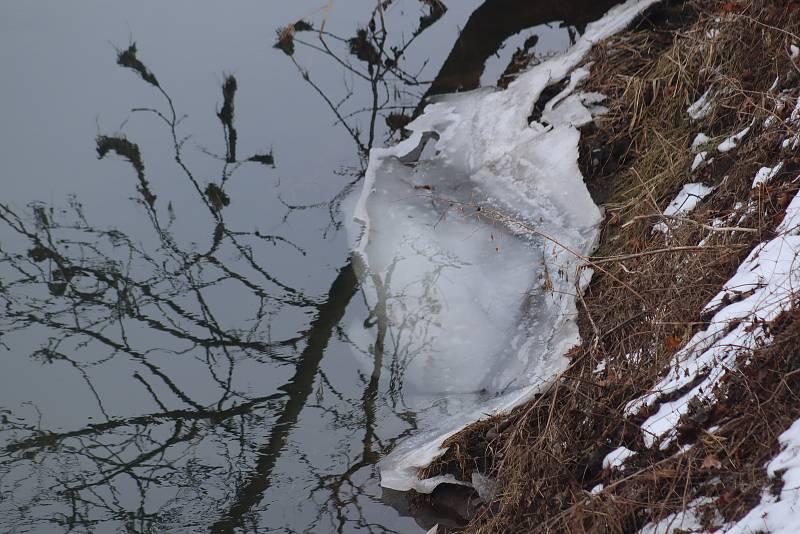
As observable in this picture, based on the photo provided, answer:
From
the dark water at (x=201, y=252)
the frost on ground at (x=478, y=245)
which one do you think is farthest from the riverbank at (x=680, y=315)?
the dark water at (x=201, y=252)

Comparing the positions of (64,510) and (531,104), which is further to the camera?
(531,104)

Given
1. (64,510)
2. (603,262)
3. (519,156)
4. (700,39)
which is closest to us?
(64,510)

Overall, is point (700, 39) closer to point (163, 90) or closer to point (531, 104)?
point (531, 104)

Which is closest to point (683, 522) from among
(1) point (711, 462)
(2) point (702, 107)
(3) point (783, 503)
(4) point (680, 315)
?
(1) point (711, 462)

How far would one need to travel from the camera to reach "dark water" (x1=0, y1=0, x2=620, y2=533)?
2.82 meters

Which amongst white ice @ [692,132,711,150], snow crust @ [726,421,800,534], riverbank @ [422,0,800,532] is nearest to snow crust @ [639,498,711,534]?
riverbank @ [422,0,800,532]

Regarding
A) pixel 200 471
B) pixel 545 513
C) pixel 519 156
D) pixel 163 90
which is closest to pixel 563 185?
pixel 519 156

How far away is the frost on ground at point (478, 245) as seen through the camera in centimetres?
312

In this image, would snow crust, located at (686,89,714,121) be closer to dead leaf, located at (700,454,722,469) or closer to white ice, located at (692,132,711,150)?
white ice, located at (692,132,711,150)

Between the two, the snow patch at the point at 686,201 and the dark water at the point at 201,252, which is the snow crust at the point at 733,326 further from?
the dark water at the point at 201,252

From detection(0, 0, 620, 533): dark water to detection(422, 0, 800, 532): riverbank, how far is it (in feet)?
2.14

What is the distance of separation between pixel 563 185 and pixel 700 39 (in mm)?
1000

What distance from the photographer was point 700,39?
147 inches

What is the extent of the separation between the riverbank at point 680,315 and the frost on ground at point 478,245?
143 millimetres
